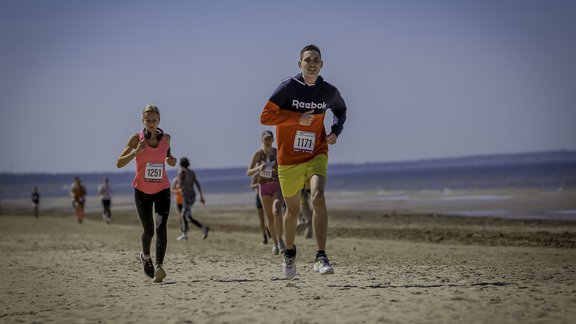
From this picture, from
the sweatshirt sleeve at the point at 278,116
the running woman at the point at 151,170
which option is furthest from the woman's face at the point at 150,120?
the sweatshirt sleeve at the point at 278,116

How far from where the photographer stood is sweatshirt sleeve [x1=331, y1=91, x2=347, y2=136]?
6.87 meters

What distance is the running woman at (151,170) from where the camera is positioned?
7.07 metres

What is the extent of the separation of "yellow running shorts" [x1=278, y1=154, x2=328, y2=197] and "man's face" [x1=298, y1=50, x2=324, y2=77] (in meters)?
0.88

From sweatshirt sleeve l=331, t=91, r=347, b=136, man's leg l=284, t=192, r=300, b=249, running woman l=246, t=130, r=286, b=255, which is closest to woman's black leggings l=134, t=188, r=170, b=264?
man's leg l=284, t=192, r=300, b=249

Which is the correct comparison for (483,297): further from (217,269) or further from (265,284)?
(217,269)

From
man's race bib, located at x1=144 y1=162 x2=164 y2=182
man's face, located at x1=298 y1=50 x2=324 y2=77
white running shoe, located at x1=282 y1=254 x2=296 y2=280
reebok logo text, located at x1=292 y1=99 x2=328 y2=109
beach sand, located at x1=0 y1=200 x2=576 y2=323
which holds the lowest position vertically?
beach sand, located at x1=0 y1=200 x2=576 y2=323

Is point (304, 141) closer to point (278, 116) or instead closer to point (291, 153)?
point (291, 153)

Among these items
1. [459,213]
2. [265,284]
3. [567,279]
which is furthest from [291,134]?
[459,213]

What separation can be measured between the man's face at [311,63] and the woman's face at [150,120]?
1824 millimetres

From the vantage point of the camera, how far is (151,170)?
23.2ft

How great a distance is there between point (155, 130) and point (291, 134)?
170cm

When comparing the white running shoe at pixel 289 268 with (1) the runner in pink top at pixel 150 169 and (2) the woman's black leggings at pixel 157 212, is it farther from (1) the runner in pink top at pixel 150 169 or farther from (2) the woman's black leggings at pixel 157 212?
(1) the runner in pink top at pixel 150 169

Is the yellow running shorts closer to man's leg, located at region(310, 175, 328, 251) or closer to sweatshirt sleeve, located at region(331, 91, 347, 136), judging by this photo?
man's leg, located at region(310, 175, 328, 251)

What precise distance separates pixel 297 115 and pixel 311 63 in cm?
56
